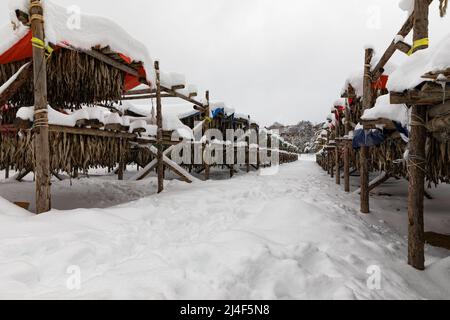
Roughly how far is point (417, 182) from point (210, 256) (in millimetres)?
2417

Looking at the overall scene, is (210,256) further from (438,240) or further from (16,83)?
(16,83)

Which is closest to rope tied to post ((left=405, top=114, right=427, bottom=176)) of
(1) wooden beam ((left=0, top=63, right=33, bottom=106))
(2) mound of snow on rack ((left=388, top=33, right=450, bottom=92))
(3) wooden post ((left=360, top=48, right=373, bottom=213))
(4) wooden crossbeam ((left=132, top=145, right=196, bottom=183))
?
(2) mound of snow on rack ((left=388, top=33, right=450, bottom=92))

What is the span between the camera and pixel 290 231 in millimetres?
3264

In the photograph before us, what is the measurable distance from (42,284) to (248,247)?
1830 mm

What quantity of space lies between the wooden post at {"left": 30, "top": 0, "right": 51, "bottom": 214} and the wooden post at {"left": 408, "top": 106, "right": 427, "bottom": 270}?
5.06 meters

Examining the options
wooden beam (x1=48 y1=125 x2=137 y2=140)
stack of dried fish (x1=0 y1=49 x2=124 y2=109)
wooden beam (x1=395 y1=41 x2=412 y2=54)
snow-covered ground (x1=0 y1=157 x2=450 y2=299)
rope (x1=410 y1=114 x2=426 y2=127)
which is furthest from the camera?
stack of dried fish (x1=0 y1=49 x2=124 y2=109)

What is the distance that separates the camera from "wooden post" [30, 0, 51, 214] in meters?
4.00

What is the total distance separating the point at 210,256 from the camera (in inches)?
98.9

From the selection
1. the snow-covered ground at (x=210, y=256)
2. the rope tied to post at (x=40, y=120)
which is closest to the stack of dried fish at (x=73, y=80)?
the rope tied to post at (x=40, y=120)

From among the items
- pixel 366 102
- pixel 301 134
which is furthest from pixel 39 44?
pixel 301 134

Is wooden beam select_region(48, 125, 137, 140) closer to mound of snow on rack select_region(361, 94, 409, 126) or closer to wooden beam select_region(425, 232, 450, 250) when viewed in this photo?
mound of snow on rack select_region(361, 94, 409, 126)
